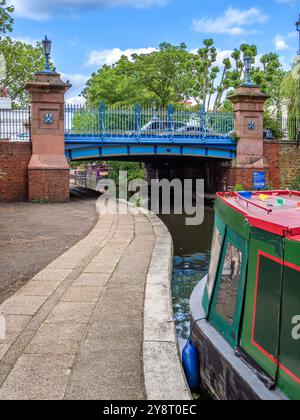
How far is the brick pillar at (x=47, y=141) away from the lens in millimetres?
19219

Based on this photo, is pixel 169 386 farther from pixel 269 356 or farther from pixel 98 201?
pixel 98 201

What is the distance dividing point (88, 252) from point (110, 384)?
18.1ft

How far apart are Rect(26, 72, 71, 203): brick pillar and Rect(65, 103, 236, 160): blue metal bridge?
628 mm

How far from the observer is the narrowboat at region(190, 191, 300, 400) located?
135 inches

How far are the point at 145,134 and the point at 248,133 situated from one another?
460 centimetres

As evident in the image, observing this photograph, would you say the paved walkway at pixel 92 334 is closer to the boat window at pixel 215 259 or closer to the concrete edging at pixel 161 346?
the concrete edging at pixel 161 346

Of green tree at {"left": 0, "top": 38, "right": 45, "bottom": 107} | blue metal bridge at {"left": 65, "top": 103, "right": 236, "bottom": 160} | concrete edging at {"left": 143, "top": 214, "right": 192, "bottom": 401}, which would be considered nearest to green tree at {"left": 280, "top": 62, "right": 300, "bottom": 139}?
blue metal bridge at {"left": 65, "top": 103, "right": 236, "bottom": 160}

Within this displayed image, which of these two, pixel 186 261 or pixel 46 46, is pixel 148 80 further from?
pixel 186 261

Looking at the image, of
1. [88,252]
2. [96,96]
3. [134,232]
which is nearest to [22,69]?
[96,96]

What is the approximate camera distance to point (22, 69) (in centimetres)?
3131

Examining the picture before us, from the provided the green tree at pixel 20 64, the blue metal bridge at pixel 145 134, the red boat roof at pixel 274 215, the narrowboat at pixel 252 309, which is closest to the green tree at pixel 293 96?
the blue metal bridge at pixel 145 134

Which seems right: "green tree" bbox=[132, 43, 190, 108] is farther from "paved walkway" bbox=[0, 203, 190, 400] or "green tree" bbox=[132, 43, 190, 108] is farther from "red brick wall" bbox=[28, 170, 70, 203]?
"paved walkway" bbox=[0, 203, 190, 400]

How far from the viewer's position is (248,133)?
22.2m

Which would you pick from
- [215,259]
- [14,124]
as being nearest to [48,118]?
[14,124]
